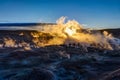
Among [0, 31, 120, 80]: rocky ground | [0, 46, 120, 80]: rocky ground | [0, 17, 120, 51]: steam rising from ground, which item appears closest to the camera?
[0, 31, 120, 80]: rocky ground

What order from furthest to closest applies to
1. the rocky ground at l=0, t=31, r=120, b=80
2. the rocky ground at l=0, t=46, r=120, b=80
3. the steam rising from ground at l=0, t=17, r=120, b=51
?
1. the steam rising from ground at l=0, t=17, r=120, b=51
2. the rocky ground at l=0, t=46, r=120, b=80
3. the rocky ground at l=0, t=31, r=120, b=80

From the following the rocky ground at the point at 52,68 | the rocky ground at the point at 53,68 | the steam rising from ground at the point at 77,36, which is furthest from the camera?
the steam rising from ground at the point at 77,36

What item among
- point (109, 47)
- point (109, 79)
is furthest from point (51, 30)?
point (109, 79)

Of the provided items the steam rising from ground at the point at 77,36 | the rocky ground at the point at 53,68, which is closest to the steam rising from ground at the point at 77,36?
the steam rising from ground at the point at 77,36

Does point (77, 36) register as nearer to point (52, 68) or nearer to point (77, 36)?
point (77, 36)

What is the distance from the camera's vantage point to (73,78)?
26.9 m

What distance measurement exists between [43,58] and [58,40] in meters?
24.1

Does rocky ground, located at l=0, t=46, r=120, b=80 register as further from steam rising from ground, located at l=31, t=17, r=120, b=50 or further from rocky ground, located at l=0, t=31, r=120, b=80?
steam rising from ground, located at l=31, t=17, r=120, b=50

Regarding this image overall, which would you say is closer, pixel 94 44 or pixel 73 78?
pixel 73 78

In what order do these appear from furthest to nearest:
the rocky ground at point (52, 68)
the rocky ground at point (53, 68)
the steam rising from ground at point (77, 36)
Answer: the steam rising from ground at point (77, 36), the rocky ground at point (52, 68), the rocky ground at point (53, 68)

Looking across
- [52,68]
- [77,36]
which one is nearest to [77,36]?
[77,36]

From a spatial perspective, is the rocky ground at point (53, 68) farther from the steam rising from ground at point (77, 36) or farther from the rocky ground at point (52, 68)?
the steam rising from ground at point (77, 36)

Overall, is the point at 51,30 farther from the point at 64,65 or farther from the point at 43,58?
the point at 64,65

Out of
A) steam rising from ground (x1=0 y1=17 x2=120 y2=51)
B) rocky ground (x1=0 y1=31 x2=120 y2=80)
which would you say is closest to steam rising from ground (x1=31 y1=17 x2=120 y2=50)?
steam rising from ground (x1=0 y1=17 x2=120 y2=51)
